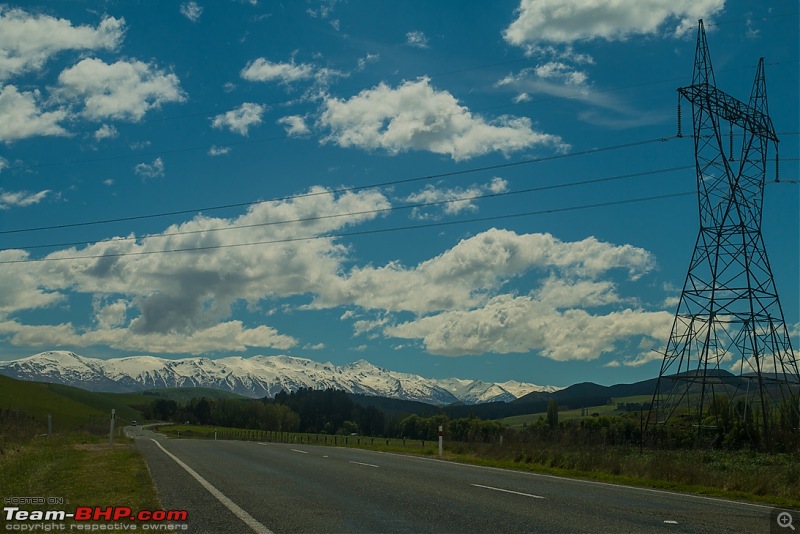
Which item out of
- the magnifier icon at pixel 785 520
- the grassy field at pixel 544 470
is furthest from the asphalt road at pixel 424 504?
the grassy field at pixel 544 470

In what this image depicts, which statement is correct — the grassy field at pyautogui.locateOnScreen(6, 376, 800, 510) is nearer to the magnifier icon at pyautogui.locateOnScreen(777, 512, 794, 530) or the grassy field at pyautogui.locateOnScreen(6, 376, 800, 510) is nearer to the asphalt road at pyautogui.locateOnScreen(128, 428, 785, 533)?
the asphalt road at pyautogui.locateOnScreen(128, 428, 785, 533)

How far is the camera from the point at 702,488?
19.3 m

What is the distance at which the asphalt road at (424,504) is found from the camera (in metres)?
11.3

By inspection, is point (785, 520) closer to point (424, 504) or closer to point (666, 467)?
point (424, 504)

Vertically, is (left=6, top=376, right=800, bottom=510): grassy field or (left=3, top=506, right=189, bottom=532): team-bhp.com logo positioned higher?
(left=3, top=506, right=189, bottom=532): team-bhp.com logo

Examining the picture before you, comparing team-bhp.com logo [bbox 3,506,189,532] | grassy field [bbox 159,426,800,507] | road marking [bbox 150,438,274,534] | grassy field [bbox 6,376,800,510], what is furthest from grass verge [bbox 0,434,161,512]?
grassy field [bbox 159,426,800,507]

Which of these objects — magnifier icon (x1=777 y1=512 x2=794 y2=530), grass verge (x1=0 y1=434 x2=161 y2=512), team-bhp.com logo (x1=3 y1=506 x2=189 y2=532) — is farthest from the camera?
grass verge (x1=0 y1=434 x2=161 y2=512)

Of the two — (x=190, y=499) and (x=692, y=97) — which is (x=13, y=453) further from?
(x=692, y=97)

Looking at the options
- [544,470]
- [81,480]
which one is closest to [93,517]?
[81,480]

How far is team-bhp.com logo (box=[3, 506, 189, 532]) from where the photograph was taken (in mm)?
10633

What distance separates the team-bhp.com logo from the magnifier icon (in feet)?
31.3

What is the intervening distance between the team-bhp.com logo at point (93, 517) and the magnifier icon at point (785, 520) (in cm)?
953

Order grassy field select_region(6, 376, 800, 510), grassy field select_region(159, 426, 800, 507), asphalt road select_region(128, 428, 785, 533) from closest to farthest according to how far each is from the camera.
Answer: asphalt road select_region(128, 428, 785, 533), grassy field select_region(6, 376, 800, 510), grassy field select_region(159, 426, 800, 507)

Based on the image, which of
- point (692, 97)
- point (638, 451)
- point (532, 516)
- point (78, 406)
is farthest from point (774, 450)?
point (78, 406)
